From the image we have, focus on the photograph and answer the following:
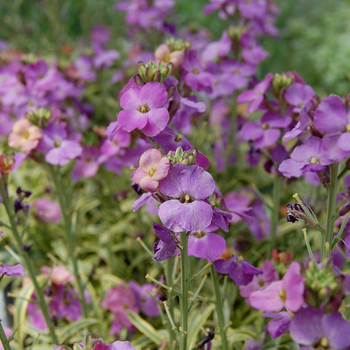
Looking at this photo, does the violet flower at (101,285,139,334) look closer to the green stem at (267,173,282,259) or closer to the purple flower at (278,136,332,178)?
the green stem at (267,173,282,259)

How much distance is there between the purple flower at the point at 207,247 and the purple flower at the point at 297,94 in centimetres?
74

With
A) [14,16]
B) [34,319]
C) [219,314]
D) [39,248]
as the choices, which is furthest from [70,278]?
[14,16]

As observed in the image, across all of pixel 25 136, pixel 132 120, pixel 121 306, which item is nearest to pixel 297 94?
pixel 132 120

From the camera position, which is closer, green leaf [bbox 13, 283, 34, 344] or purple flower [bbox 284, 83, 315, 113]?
purple flower [bbox 284, 83, 315, 113]

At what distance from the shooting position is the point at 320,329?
0.78 m

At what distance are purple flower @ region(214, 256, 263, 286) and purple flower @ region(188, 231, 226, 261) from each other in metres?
0.14

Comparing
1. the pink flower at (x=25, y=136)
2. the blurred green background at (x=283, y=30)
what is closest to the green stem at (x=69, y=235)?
the pink flower at (x=25, y=136)

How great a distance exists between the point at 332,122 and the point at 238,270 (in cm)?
57

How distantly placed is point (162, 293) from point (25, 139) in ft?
2.97

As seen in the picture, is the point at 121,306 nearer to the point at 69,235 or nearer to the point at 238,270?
the point at 69,235

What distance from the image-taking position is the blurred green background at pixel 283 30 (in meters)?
3.49

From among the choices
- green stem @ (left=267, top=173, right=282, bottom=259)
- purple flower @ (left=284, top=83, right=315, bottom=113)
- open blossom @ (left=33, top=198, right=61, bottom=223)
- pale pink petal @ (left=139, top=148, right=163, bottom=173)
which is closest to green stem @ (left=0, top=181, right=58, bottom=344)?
pale pink petal @ (left=139, top=148, right=163, bottom=173)

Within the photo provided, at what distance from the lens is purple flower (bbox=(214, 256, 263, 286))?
125cm

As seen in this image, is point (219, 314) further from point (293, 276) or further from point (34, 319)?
point (34, 319)
